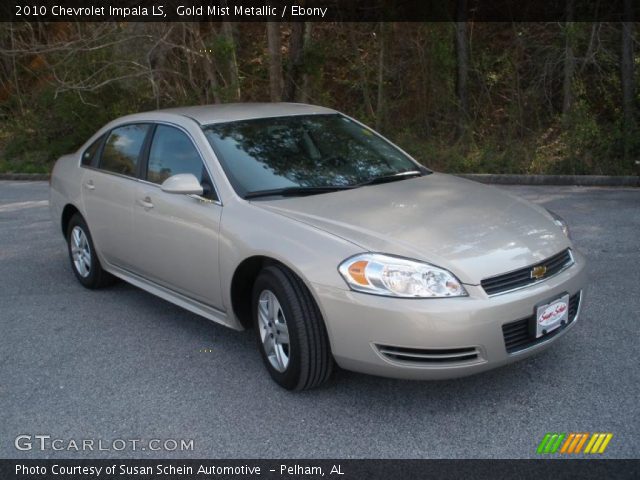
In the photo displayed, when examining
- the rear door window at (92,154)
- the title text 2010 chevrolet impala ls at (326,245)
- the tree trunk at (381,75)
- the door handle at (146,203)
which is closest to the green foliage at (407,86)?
the tree trunk at (381,75)

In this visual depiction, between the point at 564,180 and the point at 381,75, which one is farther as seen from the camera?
the point at 381,75

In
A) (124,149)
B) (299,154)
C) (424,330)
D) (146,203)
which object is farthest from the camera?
(124,149)

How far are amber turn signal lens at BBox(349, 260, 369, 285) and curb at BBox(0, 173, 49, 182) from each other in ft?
41.9

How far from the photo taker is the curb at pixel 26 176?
14910mm

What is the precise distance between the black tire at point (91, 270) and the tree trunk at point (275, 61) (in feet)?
30.2

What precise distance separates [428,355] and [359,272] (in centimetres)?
53

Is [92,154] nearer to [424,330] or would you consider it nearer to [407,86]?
[424,330]

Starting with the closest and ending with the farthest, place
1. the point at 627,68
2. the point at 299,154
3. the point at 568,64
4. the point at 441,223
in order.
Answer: the point at 441,223, the point at 299,154, the point at 627,68, the point at 568,64

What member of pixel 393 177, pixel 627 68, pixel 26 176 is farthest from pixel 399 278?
pixel 26 176

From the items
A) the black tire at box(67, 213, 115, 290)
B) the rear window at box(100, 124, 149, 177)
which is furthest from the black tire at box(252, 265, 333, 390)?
the black tire at box(67, 213, 115, 290)

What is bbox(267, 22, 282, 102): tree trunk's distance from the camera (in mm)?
14523

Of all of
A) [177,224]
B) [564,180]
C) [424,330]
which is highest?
[177,224]

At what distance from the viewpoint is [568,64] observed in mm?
12820
